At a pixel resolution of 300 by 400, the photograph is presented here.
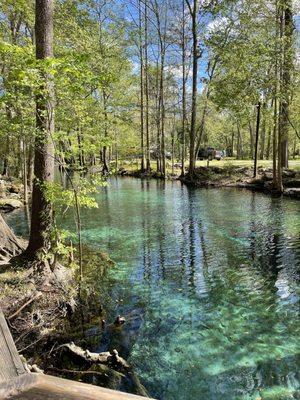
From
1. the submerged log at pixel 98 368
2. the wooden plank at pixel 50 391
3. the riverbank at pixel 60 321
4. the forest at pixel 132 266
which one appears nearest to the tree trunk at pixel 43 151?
the forest at pixel 132 266

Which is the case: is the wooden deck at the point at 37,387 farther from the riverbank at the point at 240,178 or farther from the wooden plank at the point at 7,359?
the riverbank at the point at 240,178

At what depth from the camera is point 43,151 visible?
304 inches

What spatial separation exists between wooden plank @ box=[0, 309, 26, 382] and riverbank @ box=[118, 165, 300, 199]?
2294 cm

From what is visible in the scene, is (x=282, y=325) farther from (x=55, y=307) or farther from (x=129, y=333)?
(x=55, y=307)

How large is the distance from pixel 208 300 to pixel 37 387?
271 inches

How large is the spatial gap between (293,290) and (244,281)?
1.21 m

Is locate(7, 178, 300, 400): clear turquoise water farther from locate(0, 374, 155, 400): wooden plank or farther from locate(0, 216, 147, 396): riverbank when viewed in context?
locate(0, 374, 155, 400): wooden plank

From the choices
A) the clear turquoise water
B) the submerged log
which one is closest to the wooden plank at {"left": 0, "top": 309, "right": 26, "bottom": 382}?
the submerged log

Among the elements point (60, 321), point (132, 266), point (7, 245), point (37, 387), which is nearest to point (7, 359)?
point (37, 387)

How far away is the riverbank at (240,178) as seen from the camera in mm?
25500

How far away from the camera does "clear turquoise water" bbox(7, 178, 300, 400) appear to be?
5281 mm

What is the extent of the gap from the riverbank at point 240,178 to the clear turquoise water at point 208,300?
926cm

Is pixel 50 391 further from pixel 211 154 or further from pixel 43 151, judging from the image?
pixel 211 154

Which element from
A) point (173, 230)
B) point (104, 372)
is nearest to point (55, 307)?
point (104, 372)
